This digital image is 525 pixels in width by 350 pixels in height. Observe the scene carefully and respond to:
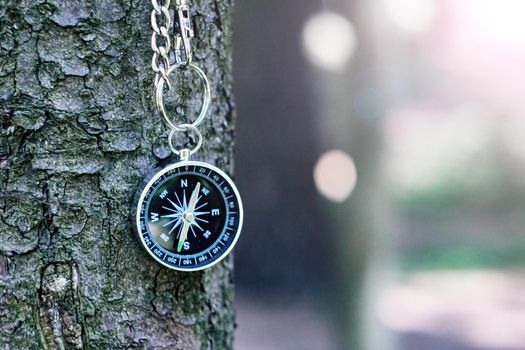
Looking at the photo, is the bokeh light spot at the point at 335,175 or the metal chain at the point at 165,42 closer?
the metal chain at the point at 165,42

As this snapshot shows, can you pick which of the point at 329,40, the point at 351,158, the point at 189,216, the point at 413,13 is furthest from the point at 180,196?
the point at 413,13

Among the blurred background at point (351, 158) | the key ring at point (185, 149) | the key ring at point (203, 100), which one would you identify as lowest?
the blurred background at point (351, 158)

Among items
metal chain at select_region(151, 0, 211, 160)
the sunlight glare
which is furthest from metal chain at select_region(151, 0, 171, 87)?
the sunlight glare

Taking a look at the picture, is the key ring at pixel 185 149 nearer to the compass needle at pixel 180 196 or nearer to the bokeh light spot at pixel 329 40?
the compass needle at pixel 180 196

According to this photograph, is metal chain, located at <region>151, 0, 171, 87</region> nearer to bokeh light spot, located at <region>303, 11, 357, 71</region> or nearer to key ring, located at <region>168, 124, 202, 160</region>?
key ring, located at <region>168, 124, 202, 160</region>

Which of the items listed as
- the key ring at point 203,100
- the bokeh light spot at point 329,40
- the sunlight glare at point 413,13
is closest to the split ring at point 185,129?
the key ring at point 203,100

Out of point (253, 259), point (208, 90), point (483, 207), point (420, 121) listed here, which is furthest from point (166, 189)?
point (483, 207)

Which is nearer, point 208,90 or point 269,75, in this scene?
point 208,90

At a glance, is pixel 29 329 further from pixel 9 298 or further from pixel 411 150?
pixel 411 150
